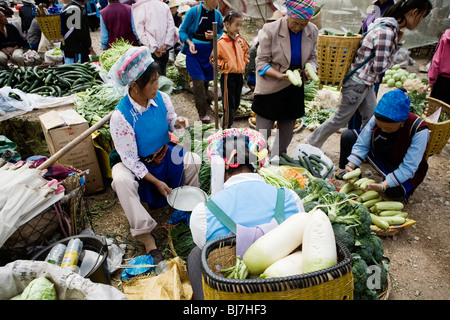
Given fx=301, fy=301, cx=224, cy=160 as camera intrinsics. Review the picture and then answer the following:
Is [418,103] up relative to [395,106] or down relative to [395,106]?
down

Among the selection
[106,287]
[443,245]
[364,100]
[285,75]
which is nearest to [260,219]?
[106,287]

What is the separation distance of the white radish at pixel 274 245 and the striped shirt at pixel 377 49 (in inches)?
106

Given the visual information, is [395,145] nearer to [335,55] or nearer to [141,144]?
[335,55]

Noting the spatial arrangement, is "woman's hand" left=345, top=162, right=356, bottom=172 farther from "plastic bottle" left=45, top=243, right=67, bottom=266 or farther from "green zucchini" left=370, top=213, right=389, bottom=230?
"plastic bottle" left=45, top=243, right=67, bottom=266

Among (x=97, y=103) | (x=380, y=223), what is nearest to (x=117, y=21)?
(x=97, y=103)

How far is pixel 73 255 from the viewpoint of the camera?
7.06 feet

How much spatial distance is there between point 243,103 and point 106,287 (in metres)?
4.58

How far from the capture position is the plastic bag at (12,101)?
3.76m

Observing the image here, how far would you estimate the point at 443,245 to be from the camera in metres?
2.92

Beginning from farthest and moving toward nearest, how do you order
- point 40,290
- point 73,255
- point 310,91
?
point 310,91, point 73,255, point 40,290

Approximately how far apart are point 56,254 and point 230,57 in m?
3.40

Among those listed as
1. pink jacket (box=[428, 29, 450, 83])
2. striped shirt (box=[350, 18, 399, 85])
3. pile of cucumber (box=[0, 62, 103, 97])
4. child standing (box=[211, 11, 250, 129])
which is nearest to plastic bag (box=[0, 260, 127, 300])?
child standing (box=[211, 11, 250, 129])

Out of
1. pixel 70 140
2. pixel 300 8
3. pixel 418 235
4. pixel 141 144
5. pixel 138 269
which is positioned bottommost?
pixel 418 235

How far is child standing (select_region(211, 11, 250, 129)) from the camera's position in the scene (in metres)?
4.34
